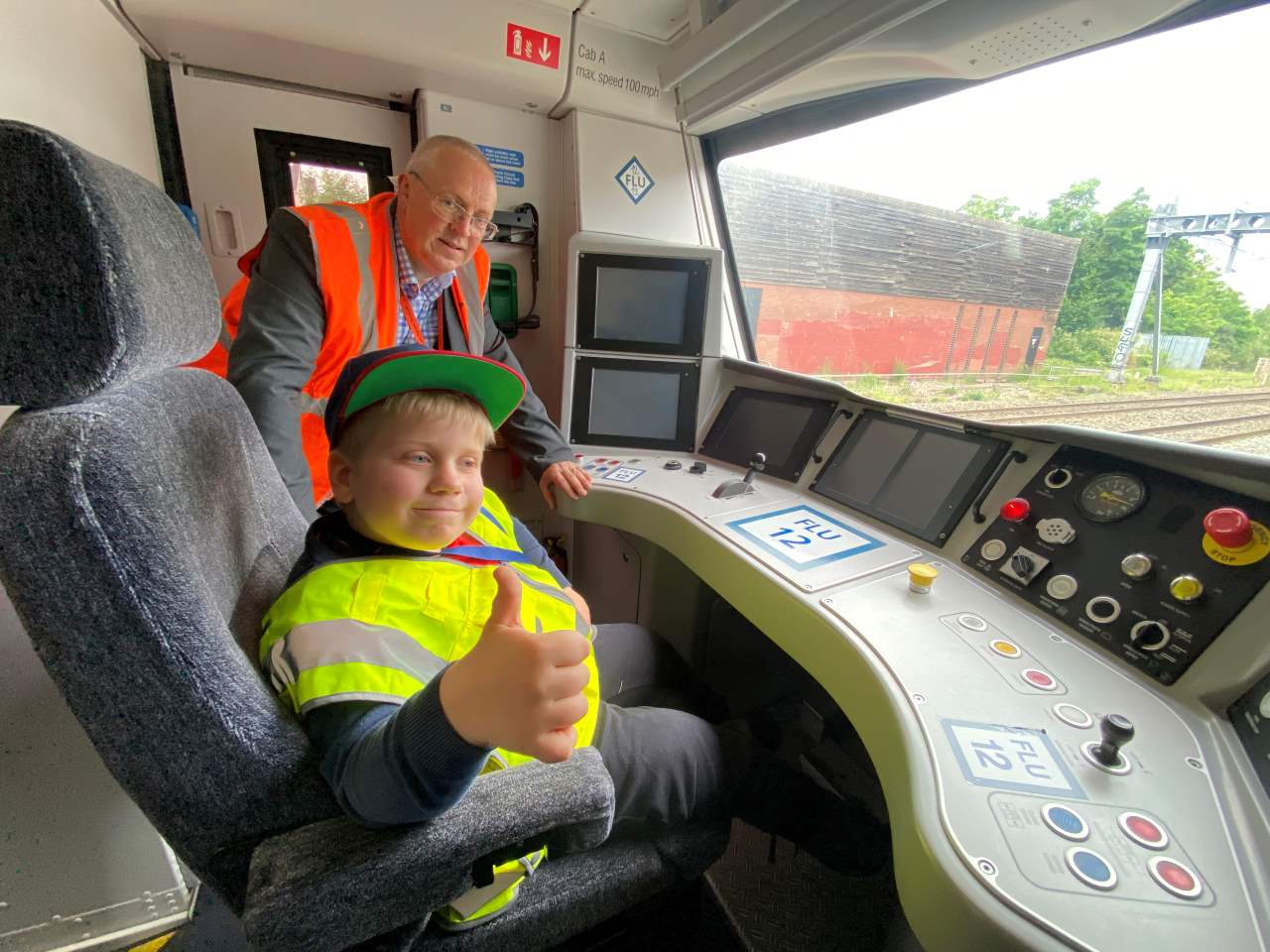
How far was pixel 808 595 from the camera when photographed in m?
1.05

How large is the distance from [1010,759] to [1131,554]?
0.51 meters

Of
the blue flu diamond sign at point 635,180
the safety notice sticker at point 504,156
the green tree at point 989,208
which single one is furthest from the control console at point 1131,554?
the safety notice sticker at point 504,156

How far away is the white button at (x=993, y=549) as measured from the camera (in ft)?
3.73

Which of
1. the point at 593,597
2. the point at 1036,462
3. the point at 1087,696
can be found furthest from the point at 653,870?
the point at 593,597

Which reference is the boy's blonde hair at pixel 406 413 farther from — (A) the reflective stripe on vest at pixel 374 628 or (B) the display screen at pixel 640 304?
(B) the display screen at pixel 640 304

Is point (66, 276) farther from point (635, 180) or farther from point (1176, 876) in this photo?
point (635, 180)

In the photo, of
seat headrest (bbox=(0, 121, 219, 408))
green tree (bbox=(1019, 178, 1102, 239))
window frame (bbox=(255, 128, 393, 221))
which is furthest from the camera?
window frame (bbox=(255, 128, 393, 221))

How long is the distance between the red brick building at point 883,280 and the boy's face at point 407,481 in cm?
154

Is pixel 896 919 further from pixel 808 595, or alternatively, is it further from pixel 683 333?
pixel 683 333

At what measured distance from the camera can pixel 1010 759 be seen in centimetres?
69

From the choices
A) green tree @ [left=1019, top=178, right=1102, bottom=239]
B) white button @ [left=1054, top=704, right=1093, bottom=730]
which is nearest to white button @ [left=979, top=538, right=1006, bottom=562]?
white button @ [left=1054, top=704, right=1093, bottom=730]

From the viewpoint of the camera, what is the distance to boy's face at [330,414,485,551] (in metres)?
0.78

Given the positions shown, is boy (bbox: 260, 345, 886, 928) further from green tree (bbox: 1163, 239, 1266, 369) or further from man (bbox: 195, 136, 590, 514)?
green tree (bbox: 1163, 239, 1266, 369)

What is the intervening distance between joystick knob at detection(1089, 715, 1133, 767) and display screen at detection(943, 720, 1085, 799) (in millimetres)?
47
